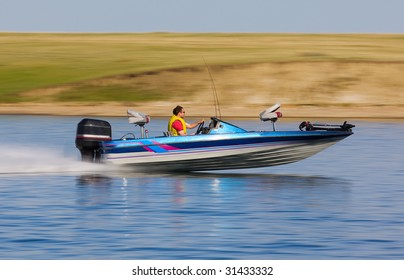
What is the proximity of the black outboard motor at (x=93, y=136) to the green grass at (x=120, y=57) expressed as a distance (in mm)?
32689

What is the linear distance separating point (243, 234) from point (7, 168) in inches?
462

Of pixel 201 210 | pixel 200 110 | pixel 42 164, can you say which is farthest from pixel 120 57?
pixel 201 210

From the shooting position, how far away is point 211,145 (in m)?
23.8

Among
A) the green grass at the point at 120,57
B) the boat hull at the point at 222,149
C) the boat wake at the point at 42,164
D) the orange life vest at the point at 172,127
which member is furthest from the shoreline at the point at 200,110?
the orange life vest at the point at 172,127

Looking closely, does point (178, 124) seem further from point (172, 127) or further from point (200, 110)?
point (200, 110)

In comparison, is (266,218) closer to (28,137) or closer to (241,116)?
(28,137)

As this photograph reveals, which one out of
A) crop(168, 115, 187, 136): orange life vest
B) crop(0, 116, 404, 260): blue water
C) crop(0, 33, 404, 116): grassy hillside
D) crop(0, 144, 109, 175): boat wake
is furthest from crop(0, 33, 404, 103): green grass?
crop(168, 115, 187, 136): orange life vest

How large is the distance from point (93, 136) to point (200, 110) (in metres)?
29.5

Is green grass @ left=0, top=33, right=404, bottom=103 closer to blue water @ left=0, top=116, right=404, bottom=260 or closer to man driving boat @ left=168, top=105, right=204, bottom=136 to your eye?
blue water @ left=0, top=116, right=404, bottom=260

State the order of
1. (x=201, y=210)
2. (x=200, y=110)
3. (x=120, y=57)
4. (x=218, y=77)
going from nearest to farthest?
(x=201, y=210) → (x=200, y=110) → (x=218, y=77) → (x=120, y=57)

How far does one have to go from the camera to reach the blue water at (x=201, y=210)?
15.3 meters

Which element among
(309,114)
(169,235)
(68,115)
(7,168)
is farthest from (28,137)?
(169,235)

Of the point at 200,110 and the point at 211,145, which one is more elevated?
the point at 200,110

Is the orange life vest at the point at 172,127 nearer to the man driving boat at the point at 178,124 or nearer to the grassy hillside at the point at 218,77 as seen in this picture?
the man driving boat at the point at 178,124
